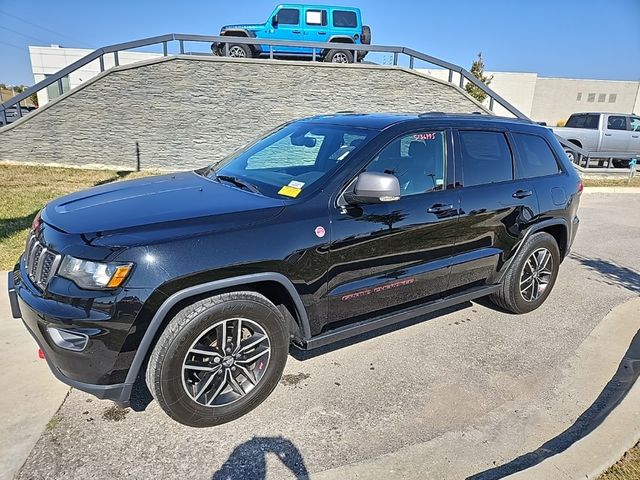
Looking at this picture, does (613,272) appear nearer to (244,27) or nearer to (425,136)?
(425,136)

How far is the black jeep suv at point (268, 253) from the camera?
2.26 m

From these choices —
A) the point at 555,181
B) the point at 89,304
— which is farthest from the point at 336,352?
the point at 555,181

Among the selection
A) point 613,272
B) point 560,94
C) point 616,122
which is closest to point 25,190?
point 613,272

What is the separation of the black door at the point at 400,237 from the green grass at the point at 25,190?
13.1 feet

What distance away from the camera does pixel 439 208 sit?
3355 mm

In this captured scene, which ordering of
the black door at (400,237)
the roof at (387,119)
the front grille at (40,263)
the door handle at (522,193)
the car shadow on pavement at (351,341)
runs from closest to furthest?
the front grille at (40,263)
the black door at (400,237)
the roof at (387,119)
the car shadow on pavement at (351,341)
the door handle at (522,193)

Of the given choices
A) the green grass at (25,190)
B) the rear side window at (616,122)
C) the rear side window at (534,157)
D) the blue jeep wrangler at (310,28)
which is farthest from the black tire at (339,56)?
the rear side window at (534,157)

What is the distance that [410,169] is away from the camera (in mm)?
3324

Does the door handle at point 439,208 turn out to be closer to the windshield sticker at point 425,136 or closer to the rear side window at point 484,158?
the rear side window at point 484,158

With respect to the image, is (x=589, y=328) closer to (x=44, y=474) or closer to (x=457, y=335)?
(x=457, y=335)

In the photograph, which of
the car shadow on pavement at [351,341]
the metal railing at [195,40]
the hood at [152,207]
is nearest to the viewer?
the hood at [152,207]

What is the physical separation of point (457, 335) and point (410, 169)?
63.7 inches

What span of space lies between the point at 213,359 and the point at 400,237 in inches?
59.9

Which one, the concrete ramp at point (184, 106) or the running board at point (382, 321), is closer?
the running board at point (382, 321)
